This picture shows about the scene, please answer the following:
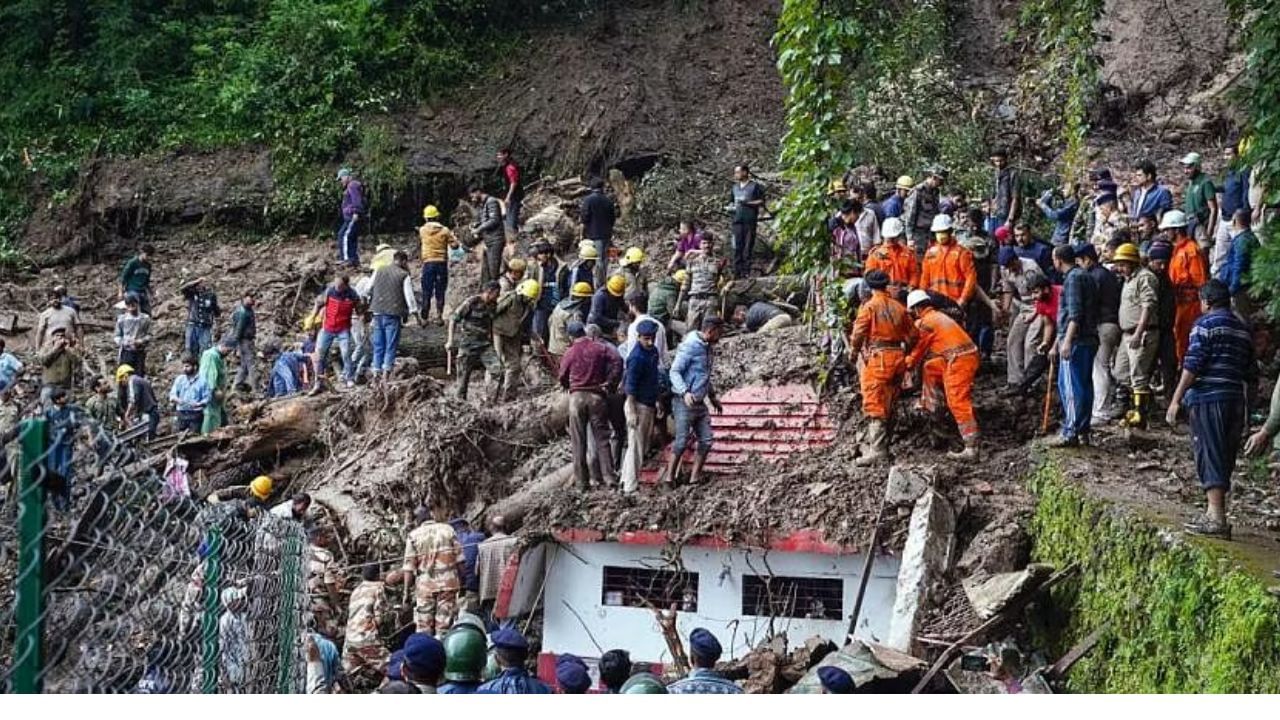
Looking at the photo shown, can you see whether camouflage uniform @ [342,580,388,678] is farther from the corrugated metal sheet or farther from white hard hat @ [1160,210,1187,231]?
white hard hat @ [1160,210,1187,231]

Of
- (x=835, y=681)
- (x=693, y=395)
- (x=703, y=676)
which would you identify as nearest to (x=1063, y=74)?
(x=693, y=395)

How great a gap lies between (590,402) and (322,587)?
111 inches

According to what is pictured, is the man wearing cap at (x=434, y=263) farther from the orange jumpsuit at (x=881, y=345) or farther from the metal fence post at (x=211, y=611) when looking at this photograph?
the metal fence post at (x=211, y=611)

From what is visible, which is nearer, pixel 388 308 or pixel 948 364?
pixel 948 364

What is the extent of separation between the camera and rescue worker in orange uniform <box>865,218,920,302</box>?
13602 mm

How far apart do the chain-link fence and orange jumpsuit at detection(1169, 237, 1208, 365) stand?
8801 mm

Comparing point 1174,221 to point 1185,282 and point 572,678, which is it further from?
point 572,678

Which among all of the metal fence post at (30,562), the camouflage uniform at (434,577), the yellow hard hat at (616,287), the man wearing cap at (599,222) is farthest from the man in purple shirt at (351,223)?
the metal fence post at (30,562)

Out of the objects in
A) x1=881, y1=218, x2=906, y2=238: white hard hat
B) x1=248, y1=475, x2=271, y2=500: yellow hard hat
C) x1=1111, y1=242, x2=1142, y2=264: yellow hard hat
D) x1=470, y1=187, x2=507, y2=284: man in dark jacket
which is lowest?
x1=248, y1=475, x2=271, y2=500: yellow hard hat

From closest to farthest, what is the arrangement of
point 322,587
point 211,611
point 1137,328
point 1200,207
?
point 211,611
point 1137,328
point 322,587
point 1200,207

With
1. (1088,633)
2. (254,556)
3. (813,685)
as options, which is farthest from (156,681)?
(1088,633)

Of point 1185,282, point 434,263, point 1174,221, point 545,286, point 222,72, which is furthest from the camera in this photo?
point 222,72

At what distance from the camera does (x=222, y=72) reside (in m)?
27.2

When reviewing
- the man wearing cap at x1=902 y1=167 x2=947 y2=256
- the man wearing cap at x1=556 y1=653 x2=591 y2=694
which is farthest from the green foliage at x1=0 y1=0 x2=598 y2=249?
the man wearing cap at x1=556 y1=653 x2=591 y2=694
